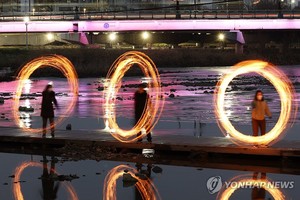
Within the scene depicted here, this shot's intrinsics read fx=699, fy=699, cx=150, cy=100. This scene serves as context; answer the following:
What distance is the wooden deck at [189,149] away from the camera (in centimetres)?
1927

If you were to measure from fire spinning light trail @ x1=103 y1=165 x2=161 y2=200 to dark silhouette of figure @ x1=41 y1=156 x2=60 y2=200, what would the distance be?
1.18 m

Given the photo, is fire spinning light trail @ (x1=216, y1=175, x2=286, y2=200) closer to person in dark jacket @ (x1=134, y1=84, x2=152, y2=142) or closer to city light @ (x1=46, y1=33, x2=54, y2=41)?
person in dark jacket @ (x1=134, y1=84, x2=152, y2=142)

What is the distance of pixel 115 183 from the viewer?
1733cm

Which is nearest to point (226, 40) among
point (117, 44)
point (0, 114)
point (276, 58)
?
point (276, 58)

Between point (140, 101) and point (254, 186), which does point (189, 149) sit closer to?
point (140, 101)

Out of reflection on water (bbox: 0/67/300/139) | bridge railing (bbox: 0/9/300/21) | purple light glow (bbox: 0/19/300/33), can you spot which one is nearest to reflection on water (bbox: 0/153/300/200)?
reflection on water (bbox: 0/67/300/139)

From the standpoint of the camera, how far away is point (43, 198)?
51.4 feet

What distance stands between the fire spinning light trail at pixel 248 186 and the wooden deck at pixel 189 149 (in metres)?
1.15

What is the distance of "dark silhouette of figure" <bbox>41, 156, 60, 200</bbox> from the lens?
52.1 ft

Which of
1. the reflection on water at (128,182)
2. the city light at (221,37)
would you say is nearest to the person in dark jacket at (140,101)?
the reflection on water at (128,182)

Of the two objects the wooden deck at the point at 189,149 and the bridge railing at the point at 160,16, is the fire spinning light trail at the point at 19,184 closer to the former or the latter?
the wooden deck at the point at 189,149

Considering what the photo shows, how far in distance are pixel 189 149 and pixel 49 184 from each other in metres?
4.90

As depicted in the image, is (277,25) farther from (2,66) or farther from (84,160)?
(84,160)

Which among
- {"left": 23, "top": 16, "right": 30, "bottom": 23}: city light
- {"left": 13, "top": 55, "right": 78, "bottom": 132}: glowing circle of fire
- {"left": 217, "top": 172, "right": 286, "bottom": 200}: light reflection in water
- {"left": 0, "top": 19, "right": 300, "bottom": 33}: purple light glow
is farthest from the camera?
{"left": 0, "top": 19, "right": 300, "bottom": 33}: purple light glow
